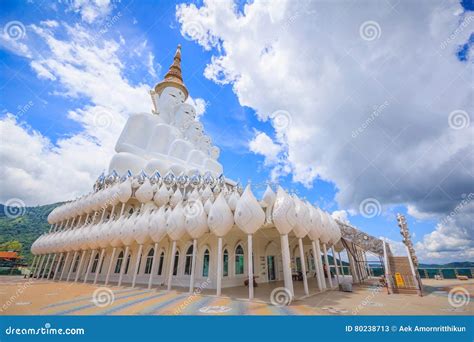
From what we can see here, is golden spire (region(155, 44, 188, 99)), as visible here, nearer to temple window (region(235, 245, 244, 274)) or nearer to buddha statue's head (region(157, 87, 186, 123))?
buddha statue's head (region(157, 87, 186, 123))

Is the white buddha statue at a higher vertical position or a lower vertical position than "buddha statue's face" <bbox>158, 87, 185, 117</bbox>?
lower

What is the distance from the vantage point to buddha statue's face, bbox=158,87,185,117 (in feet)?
117

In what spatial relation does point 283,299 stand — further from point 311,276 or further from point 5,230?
point 5,230

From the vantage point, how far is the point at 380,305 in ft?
31.2

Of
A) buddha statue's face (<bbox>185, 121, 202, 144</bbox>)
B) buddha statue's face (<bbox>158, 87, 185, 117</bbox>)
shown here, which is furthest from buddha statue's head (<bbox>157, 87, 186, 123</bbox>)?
buddha statue's face (<bbox>185, 121, 202, 144</bbox>)

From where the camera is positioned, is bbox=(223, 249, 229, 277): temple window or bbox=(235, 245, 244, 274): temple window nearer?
bbox=(223, 249, 229, 277): temple window

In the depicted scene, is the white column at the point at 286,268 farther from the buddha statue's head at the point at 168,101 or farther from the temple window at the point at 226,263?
the buddha statue's head at the point at 168,101

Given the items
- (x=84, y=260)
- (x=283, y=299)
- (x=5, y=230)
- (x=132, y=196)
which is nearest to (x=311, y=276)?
(x=283, y=299)

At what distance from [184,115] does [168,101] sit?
3953 mm

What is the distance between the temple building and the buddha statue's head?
100 cm

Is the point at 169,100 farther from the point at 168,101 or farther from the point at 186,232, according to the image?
the point at 186,232

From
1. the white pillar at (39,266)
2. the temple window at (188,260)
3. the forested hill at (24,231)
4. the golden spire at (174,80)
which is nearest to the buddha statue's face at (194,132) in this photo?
the golden spire at (174,80)

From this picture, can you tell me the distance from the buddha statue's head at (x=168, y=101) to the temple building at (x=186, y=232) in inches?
39.4

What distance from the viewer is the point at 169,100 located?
36.4 meters
